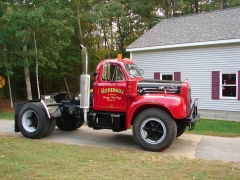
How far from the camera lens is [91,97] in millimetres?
8016

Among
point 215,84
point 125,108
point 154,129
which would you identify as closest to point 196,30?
point 215,84

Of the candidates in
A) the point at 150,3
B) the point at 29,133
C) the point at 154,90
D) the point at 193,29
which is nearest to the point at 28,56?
the point at 29,133

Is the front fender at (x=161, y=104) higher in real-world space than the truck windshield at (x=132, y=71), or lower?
lower

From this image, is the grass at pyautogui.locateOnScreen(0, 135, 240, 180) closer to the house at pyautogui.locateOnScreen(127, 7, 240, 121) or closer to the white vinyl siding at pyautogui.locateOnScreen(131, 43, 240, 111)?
the white vinyl siding at pyautogui.locateOnScreen(131, 43, 240, 111)

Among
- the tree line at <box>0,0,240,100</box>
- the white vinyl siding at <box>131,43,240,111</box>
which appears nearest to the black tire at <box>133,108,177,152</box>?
the white vinyl siding at <box>131,43,240,111</box>

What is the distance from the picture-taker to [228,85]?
1327 cm

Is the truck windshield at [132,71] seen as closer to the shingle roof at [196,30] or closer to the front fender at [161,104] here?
the front fender at [161,104]

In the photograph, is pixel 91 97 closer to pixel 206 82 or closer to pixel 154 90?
pixel 154 90

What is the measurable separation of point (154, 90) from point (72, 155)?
105 inches

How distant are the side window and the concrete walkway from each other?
1.88 metres

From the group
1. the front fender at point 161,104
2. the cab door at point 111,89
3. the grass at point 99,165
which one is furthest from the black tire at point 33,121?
the front fender at point 161,104

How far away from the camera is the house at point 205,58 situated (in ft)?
43.3

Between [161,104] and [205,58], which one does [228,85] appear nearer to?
[205,58]

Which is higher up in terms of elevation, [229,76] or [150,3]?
[150,3]
